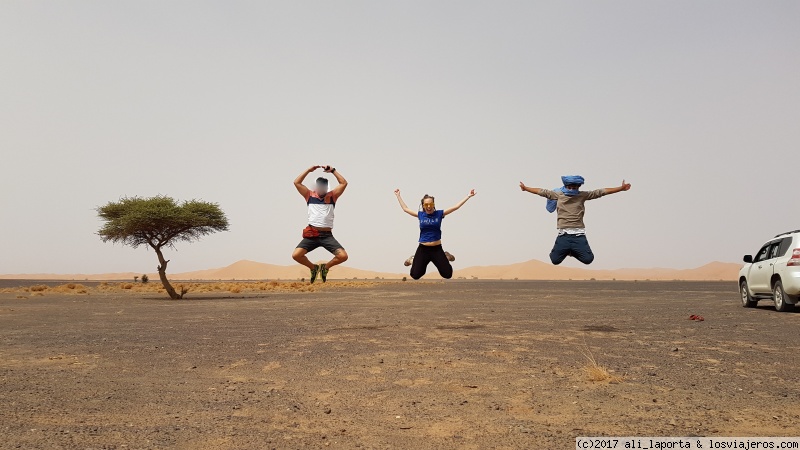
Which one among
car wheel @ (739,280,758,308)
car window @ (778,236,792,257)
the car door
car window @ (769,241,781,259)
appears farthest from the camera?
car wheel @ (739,280,758,308)

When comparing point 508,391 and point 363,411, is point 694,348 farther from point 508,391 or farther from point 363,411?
point 363,411

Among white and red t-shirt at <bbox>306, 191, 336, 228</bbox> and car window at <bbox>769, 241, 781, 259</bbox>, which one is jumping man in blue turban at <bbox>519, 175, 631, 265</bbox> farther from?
car window at <bbox>769, 241, 781, 259</bbox>

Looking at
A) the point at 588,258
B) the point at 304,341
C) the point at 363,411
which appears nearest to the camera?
the point at 363,411

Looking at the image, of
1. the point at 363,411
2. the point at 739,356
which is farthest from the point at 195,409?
the point at 739,356

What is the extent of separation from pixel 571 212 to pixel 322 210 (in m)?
3.66

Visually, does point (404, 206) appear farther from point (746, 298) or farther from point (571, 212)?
point (746, 298)

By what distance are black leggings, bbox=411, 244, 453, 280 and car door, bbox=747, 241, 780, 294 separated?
15.7m

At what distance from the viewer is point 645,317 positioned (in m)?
19.3

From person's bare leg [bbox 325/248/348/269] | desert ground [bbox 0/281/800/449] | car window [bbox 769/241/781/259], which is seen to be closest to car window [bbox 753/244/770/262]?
car window [bbox 769/241/781/259]

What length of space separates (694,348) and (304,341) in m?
8.23

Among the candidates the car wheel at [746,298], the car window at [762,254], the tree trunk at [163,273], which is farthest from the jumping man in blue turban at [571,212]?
the tree trunk at [163,273]

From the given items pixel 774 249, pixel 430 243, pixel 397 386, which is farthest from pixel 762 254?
pixel 397 386

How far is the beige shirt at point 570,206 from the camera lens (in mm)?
8672

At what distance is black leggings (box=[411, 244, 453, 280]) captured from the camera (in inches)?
379
